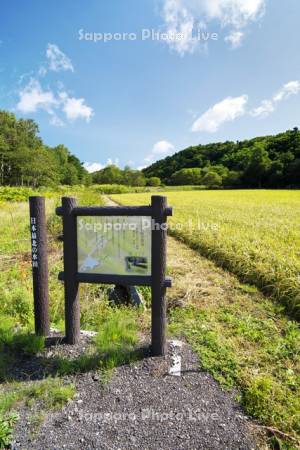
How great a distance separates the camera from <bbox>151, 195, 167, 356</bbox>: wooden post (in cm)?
236

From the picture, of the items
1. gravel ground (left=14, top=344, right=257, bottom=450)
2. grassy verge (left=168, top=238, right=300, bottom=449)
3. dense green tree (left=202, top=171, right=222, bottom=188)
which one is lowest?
gravel ground (left=14, top=344, right=257, bottom=450)

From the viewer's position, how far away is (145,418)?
5.90 ft

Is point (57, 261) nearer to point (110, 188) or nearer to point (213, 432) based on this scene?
point (213, 432)

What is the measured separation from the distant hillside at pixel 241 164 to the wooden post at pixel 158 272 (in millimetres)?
57357

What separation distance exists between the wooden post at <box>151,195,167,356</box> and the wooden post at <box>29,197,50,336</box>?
1.09m

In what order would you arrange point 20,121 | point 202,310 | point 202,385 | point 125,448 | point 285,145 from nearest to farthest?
point 125,448 < point 202,385 < point 202,310 < point 20,121 < point 285,145

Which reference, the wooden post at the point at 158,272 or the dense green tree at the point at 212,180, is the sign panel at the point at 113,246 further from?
the dense green tree at the point at 212,180

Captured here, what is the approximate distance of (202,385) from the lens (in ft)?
6.87

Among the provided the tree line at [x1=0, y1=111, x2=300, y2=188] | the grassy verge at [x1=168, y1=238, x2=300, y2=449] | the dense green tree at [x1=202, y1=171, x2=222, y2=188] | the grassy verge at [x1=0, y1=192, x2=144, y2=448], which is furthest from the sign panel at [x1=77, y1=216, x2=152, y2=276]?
the dense green tree at [x1=202, y1=171, x2=222, y2=188]

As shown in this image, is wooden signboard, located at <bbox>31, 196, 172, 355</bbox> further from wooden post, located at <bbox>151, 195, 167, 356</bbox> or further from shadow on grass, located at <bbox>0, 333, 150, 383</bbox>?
shadow on grass, located at <bbox>0, 333, 150, 383</bbox>

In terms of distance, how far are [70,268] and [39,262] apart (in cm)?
36

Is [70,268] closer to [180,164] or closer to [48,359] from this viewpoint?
[48,359]

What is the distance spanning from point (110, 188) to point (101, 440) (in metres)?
53.5

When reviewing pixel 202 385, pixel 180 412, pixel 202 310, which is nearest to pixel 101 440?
pixel 180 412
